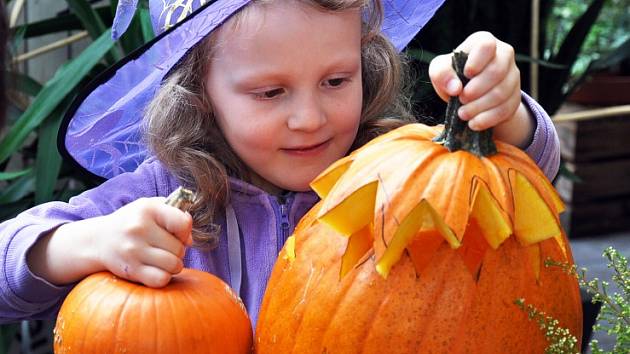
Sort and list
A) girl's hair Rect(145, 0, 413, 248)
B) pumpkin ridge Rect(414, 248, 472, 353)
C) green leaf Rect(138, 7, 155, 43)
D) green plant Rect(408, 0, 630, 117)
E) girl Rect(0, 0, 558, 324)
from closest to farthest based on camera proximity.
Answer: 1. pumpkin ridge Rect(414, 248, 472, 353)
2. girl Rect(0, 0, 558, 324)
3. girl's hair Rect(145, 0, 413, 248)
4. green leaf Rect(138, 7, 155, 43)
5. green plant Rect(408, 0, 630, 117)

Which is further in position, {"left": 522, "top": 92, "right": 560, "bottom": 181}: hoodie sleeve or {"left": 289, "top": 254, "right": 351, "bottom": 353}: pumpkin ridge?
{"left": 522, "top": 92, "right": 560, "bottom": 181}: hoodie sleeve

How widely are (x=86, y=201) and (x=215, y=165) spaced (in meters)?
0.23

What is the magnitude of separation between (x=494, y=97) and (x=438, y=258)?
0.23 metres

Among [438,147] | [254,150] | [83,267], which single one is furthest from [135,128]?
[438,147]

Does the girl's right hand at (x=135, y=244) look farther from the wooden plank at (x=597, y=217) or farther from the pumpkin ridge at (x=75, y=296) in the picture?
the wooden plank at (x=597, y=217)

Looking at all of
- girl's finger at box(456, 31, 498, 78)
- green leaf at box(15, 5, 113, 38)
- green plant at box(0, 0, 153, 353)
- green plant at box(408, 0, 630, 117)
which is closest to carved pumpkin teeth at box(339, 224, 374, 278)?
girl's finger at box(456, 31, 498, 78)

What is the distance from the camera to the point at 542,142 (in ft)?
4.37

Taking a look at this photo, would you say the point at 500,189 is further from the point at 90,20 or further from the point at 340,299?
the point at 90,20

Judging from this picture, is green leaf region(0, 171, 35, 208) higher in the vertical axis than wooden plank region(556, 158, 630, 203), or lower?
higher

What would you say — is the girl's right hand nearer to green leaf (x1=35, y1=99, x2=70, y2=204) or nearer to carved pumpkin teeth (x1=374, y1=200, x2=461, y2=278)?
carved pumpkin teeth (x1=374, y1=200, x2=461, y2=278)

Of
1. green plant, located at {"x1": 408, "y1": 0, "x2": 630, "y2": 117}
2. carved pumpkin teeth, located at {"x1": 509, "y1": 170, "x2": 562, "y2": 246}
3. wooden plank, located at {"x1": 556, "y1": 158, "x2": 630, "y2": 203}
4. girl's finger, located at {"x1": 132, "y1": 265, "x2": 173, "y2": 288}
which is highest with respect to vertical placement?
carved pumpkin teeth, located at {"x1": 509, "y1": 170, "x2": 562, "y2": 246}

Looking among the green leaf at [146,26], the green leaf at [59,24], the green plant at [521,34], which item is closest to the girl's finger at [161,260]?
the green leaf at [146,26]

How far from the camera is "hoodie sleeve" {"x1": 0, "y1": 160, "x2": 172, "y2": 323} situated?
51.4 inches

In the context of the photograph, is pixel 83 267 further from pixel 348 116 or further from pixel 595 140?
pixel 595 140
